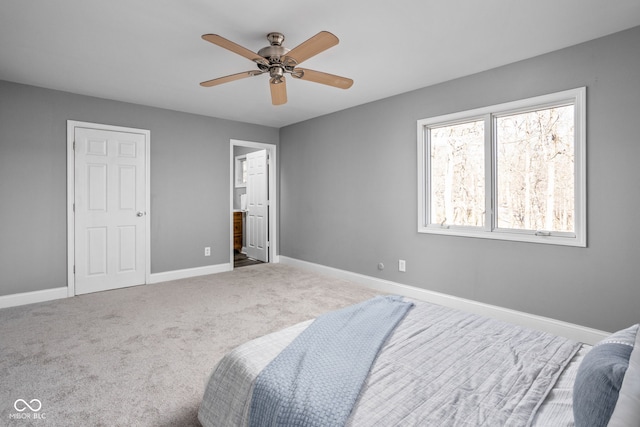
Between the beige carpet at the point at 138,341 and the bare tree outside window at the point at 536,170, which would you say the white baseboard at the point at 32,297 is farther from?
the bare tree outside window at the point at 536,170

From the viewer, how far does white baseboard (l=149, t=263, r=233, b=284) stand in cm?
464

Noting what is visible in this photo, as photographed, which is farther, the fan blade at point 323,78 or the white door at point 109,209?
the white door at point 109,209

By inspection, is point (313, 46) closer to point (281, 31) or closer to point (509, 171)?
point (281, 31)

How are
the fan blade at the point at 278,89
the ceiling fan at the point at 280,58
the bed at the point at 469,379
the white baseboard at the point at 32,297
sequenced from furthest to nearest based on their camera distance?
the white baseboard at the point at 32,297 → the fan blade at the point at 278,89 → the ceiling fan at the point at 280,58 → the bed at the point at 469,379

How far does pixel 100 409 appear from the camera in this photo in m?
1.87

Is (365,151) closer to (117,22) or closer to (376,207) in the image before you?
(376,207)

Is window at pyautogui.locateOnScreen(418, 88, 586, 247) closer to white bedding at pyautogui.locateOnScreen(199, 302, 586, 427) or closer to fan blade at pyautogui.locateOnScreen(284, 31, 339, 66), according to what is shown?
white bedding at pyautogui.locateOnScreen(199, 302, 586, 427)

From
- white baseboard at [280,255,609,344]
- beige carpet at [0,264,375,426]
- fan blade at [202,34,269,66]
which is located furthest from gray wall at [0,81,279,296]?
fan blade at [202,34,269,66]

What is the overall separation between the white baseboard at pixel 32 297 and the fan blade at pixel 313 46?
12.5ft

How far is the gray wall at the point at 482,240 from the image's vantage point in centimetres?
254

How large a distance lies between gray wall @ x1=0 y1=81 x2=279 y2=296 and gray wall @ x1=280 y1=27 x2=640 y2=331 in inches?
54.2

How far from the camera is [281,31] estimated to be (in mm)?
2533

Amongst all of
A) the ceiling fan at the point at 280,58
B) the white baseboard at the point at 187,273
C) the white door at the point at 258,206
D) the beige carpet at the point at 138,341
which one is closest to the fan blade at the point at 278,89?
the ceiling fan at the point at 280,58

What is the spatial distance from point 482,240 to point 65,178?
480cm
